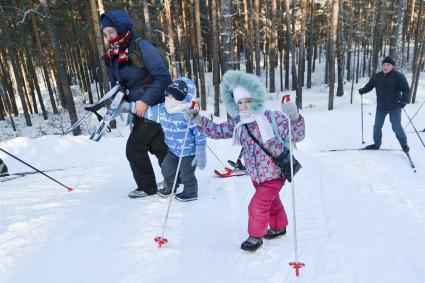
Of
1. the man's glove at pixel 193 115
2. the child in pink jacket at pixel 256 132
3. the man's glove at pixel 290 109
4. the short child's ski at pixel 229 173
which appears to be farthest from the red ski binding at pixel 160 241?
the short child's ski at pixel 229 173

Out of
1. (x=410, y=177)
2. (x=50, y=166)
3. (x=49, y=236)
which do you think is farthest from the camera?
(x=50, y=166)

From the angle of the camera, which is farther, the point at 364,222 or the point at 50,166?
the point at 50,166

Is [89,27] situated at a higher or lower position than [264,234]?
higher

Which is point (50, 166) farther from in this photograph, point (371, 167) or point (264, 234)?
point (371, 167)

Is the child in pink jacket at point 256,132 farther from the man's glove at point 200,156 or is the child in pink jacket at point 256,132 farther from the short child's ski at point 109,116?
the short child's ski at point 109,116

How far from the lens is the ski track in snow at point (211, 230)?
3.00 metres

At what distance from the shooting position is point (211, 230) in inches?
152

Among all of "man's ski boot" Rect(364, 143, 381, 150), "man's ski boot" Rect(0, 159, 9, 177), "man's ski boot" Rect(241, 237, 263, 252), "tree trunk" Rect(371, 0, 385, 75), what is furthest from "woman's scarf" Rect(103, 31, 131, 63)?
"tree trunk" Rect(371, 0, 385, 75)

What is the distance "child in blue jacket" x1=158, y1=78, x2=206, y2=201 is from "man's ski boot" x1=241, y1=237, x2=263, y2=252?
4.14ft

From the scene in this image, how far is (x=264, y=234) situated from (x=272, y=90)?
919 inches

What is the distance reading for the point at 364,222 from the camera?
13.0 ft

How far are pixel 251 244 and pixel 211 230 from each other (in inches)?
26.8

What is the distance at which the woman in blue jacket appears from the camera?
3.93 m

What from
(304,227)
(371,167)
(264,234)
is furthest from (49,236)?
(371,167)
